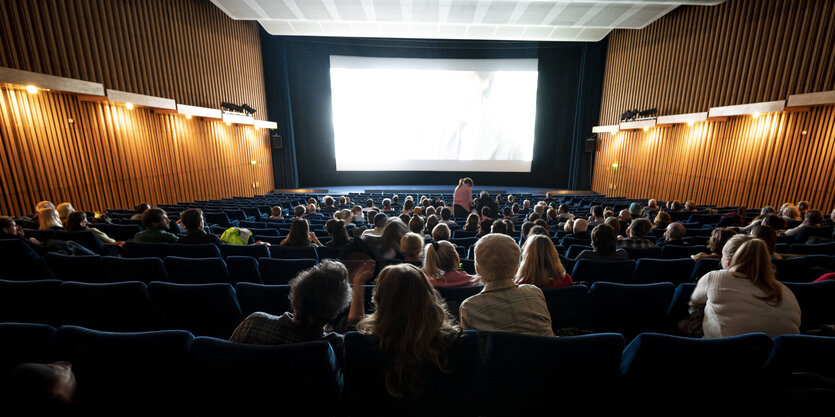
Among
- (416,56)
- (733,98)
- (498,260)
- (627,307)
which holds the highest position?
(416,56)

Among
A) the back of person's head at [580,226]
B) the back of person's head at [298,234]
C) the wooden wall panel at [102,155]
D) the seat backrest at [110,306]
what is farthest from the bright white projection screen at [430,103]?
the seat backrest at [110,306]

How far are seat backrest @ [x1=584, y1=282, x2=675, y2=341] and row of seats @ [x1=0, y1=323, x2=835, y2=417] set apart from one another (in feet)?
2.78

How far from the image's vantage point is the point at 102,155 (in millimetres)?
8656

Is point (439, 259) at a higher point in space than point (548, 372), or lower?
higher

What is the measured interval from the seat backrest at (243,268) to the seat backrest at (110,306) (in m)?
0.79

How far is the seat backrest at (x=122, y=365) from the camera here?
1540mm

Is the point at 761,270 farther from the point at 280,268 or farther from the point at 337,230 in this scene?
the point at 280,268

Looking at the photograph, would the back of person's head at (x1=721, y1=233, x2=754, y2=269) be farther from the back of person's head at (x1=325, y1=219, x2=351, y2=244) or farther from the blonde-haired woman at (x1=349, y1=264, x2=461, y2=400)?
the back of person's head at (x1=325, y1=219, x2=351, y2=244)

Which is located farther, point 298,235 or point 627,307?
point 298,235

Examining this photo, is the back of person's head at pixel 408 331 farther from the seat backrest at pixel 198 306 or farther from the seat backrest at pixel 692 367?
the seat backrest at pixel 198 306

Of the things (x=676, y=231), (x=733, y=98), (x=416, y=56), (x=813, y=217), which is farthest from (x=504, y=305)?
(x=416, y=56)

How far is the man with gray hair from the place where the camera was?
5.92ft

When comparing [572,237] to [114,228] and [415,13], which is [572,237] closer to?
[114,228]

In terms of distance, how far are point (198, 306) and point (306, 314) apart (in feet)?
4.38
